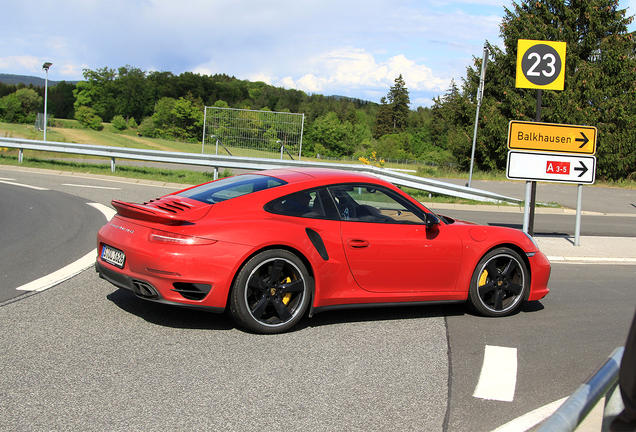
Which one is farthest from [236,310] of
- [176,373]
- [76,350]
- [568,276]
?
→ [568,276]

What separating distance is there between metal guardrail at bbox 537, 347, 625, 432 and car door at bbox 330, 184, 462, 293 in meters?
3.23

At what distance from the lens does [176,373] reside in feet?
12.7

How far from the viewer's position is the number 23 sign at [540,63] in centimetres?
984

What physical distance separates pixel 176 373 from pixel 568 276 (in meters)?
6.26

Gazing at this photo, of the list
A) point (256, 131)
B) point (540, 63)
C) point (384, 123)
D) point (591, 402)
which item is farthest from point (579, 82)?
point (384, 123)

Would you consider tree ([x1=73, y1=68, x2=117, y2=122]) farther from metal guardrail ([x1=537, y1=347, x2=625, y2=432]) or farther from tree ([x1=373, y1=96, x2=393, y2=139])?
metal guardrail ([x1=537, y1=347, x2=625, y2=432])

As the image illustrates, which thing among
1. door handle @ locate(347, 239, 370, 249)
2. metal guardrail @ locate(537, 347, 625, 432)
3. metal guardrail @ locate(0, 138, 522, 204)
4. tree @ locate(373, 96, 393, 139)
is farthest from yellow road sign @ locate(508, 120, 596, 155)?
tree @ locate(373, 96, 393, 139)

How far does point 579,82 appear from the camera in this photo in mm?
34062

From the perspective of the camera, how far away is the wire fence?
20328 millimetres

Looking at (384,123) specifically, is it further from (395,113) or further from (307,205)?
(307,205)

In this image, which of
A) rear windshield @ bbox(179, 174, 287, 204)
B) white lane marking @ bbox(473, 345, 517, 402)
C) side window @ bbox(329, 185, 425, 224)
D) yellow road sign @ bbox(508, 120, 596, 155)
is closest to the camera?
white lane marking @ bbox(473, 345, 517, 402)

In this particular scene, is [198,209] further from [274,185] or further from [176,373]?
[176,373]

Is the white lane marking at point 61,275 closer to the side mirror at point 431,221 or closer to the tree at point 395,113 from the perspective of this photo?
the side mirror at point 431,221

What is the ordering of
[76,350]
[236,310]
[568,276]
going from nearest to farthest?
[76,350], [236,310], [568,276]
